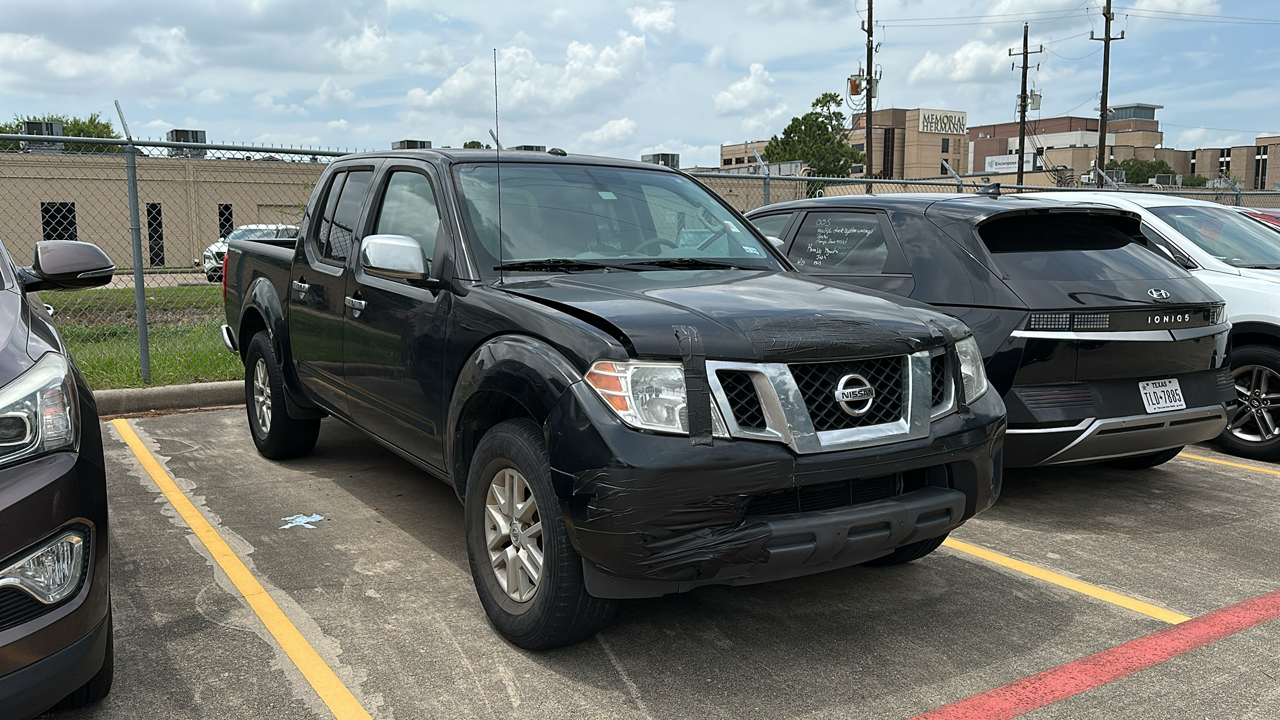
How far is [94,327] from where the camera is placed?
998 cm

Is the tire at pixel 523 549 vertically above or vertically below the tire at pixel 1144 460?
above

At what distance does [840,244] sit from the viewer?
20.6 feet

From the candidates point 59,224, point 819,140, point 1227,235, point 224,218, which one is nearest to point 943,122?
point 819,140

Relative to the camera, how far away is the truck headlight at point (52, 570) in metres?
2.52

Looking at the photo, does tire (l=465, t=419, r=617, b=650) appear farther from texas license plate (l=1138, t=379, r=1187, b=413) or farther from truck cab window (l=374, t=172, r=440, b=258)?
texas license plate (l=1138, t=379, r=1187, b=413)

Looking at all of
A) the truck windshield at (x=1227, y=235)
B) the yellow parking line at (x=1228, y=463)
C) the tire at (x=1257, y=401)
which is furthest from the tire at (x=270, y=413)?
the truck windshield at (x=1227, y=235)

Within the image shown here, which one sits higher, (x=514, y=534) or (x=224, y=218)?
(x=224, y=218)

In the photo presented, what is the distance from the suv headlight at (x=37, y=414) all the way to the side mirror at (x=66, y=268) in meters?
1.05

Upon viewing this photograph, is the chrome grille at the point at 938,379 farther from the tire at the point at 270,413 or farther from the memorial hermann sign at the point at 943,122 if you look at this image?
the memorial hermann sign at the point at 943,122

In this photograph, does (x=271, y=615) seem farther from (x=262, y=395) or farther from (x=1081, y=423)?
(x=1081, y=423)

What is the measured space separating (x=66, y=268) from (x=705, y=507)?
102 inches

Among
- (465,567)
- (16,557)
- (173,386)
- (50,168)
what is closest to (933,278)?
(465,567)

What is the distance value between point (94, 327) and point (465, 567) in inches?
287

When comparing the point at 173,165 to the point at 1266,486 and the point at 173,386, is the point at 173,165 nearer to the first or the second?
the point at 173,386
